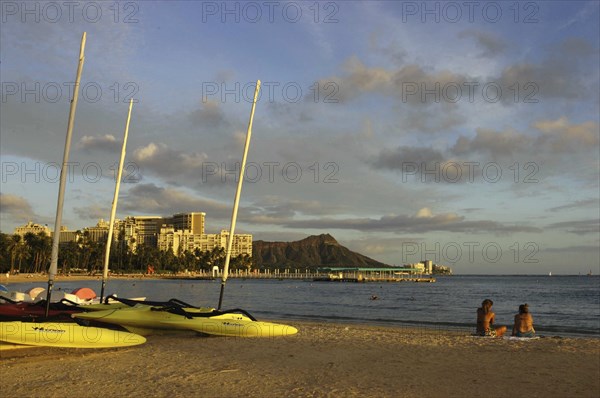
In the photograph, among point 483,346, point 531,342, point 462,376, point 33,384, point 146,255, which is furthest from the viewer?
point 146,255

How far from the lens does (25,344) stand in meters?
13.0

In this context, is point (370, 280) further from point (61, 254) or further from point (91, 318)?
point (91, 318)

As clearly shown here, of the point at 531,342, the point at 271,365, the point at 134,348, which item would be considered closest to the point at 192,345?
the point at 134,348

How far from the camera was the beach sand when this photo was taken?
9070 mm

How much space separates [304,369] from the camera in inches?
437

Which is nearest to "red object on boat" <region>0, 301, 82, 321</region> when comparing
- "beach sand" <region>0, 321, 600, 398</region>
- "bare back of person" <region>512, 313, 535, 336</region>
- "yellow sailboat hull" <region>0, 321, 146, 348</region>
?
"yellow sailboat hull" <region>0, 321, 146, 348</region>

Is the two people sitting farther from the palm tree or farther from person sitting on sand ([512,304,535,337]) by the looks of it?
the palm tree

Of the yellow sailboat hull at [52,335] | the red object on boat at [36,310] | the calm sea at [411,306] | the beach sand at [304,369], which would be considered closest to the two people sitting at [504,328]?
the beach sand at [304,369]

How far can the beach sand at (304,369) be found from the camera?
907cm

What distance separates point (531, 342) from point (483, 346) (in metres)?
2.19

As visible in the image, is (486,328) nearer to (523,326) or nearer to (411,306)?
(523,326)

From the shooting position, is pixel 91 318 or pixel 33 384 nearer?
pixel 33 384

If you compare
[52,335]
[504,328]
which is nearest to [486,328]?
[504,328]

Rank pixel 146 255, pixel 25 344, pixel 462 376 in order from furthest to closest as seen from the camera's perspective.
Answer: pixel 146 255, pixel 25 344, pixel 462 376
